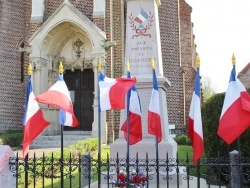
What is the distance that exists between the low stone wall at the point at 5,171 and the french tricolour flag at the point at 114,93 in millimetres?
1862

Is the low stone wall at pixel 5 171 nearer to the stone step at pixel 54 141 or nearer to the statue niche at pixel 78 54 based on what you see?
the stone step at pixel 54 141

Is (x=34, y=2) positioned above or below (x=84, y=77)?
above

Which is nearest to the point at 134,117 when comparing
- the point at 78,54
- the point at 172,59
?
the point at 172,59

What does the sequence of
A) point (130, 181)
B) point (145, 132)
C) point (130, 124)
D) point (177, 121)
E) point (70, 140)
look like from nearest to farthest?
point (130, 181) < point (130, 124) < point (145, 132) < point (70, 140) < point (177, 121)

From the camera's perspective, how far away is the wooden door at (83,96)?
720 inches

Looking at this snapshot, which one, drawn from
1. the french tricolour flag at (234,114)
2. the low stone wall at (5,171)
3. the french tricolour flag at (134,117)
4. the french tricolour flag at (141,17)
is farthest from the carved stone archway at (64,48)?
the french tricolour flag at (234,114)

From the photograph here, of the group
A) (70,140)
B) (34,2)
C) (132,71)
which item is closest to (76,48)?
(34,2)

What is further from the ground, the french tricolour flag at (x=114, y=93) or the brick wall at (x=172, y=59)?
the brick wall at (x=172, y=59)

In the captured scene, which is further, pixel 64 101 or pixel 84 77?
pixel 84 77

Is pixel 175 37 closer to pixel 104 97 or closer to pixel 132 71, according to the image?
pixel 132 71

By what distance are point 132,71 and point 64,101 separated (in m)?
3.17

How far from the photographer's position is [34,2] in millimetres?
18062

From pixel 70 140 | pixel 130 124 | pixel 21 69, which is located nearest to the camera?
pixel 130 124

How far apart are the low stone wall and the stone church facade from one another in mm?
10553
